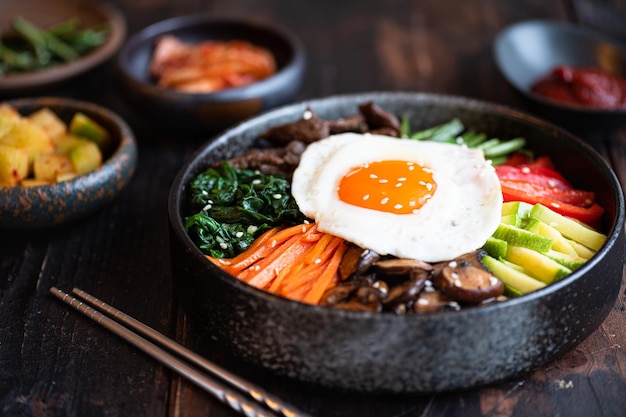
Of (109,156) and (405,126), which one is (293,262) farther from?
(109,156)

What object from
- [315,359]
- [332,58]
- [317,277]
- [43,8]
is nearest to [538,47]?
[332,58]

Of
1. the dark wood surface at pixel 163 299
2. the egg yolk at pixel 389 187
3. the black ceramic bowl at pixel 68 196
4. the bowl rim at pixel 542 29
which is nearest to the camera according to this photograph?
the dark wood surface at pixel 163 299

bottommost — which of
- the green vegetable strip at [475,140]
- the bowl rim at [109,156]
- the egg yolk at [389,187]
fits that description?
the green vegetable strip at [475,140]

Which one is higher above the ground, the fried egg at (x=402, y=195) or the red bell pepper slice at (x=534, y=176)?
the fried egg at (x=402, y=195)

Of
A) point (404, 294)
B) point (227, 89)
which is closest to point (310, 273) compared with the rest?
point (404, 294)

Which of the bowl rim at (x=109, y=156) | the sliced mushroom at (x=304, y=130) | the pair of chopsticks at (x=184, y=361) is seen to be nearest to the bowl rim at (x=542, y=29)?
the sliced mushroom at (x=304, y=130)

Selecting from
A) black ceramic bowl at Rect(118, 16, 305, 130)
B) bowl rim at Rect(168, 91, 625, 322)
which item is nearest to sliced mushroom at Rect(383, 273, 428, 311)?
bowl rim at Rect(168, 91, 625, 322)

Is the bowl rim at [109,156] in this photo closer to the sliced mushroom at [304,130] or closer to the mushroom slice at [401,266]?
the sliced mushroom at [304,130]
